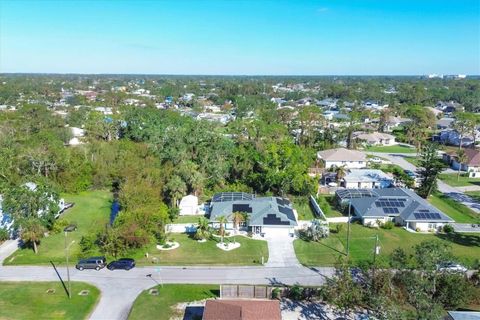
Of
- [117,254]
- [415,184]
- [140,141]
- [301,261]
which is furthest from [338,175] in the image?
[140,141]

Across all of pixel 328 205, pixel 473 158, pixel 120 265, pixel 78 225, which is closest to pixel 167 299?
pixel 120 265

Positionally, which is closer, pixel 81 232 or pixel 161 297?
pixel 161 297

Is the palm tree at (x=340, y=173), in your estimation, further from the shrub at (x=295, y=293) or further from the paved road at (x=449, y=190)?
the shrub at (x=295, y=293)

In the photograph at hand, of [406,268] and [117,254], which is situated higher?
[406,268]

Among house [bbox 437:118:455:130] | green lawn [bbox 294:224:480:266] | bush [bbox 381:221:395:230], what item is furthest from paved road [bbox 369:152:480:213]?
house [bbox 437:118:455:130]

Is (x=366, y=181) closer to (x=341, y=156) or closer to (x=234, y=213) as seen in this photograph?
(x=341, y=156)

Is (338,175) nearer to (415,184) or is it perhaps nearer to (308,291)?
(415,184)

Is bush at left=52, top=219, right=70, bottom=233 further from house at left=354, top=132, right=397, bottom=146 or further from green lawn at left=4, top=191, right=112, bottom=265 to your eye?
house at left=354, top=132, right=397, bottom=146
